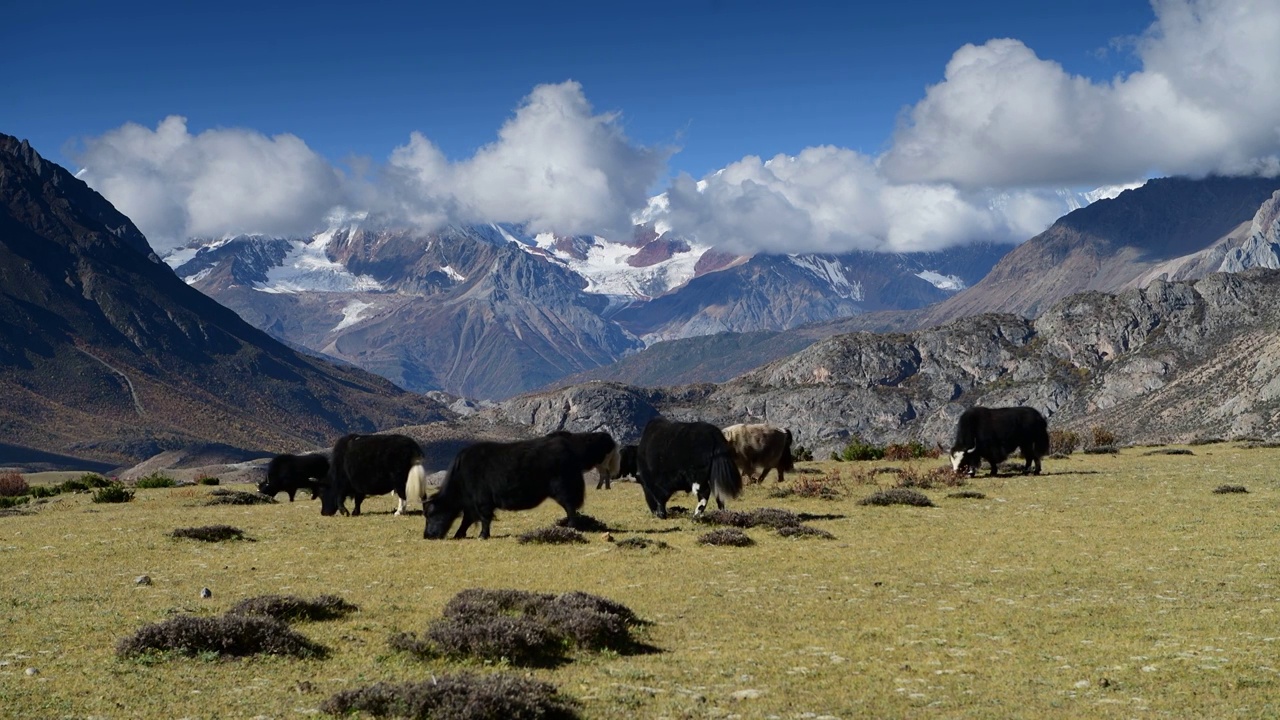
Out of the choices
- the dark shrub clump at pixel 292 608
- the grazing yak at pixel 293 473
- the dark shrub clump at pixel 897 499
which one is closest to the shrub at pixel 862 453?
the dark shrub clump at pixel 897 499

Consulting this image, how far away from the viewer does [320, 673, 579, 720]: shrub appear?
8.59 meters

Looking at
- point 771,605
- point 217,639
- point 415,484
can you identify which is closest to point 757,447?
point 415,484

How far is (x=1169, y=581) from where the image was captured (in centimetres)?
1547

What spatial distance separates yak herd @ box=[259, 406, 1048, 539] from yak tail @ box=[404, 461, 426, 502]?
1.1 inches

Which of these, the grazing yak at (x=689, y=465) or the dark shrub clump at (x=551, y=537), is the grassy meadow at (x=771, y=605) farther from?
the grazing yak at (x=689, y=465)

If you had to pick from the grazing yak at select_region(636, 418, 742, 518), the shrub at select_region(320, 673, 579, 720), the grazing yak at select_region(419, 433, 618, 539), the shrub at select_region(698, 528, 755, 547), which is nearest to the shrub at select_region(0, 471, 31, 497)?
the grazing yak at select_region(419, 433, 618, 539)

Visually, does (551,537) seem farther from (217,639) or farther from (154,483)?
(154,483)

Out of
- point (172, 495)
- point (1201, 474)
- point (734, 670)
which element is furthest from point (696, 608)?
point (172, 495)

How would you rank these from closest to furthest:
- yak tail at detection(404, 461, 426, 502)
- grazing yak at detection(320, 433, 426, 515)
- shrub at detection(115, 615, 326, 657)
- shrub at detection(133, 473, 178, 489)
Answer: shrub at detection(115, 615, 326, 657) < yak tail at detection(404, 461, 426, 502) < grazing yak at detection(320, 433, 426, 515) < shrub at detection(133, 473, 178, 489)

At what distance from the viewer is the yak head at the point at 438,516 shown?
21.4 meters

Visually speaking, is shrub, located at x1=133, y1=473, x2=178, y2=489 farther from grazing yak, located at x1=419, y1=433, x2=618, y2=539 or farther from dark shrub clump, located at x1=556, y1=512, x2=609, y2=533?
dark shrub clump, located at x1=556, y1=512, x2=609, y2=533

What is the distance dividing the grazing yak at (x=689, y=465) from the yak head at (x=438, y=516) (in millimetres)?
4875

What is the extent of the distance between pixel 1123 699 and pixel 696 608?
5.95 meters

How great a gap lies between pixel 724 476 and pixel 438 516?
260 inches
